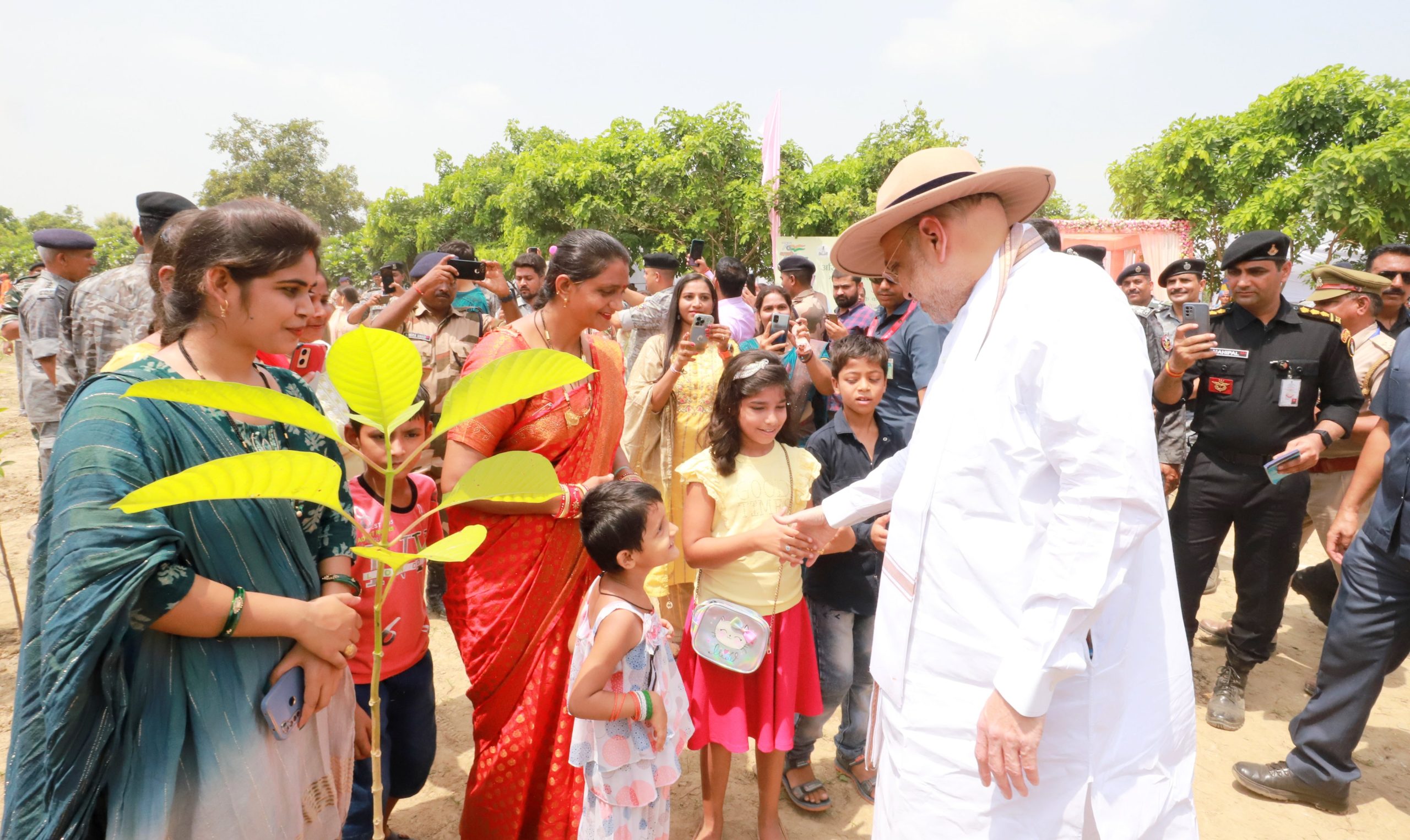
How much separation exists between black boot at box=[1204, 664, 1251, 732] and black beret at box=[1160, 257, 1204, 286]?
9.23ft

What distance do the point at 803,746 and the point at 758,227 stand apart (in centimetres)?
1361

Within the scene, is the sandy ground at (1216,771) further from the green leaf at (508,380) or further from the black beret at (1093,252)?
the black beret at (1093,252)

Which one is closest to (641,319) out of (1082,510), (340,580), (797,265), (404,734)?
(797,265)

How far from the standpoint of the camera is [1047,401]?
1330 mm

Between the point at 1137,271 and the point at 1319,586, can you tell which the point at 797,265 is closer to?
the point at 1137,271

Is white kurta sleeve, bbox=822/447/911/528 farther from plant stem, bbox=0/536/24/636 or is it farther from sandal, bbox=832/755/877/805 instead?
plant stem, bbox=0/536/24/636

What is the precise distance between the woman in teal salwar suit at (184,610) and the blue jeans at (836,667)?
171 centimetres

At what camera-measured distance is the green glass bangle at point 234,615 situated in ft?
4.23

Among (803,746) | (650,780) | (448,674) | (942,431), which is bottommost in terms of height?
(448,674)

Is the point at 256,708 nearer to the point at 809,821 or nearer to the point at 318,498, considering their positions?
the point at 318,498

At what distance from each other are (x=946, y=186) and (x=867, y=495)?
83 cm

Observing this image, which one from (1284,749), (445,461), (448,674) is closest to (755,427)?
(445,461)

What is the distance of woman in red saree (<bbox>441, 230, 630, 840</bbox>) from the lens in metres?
2.25

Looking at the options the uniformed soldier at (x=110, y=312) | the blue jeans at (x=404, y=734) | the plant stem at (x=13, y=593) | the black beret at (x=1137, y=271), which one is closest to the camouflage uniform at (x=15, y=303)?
the plant stem at (x=13, y=593)
